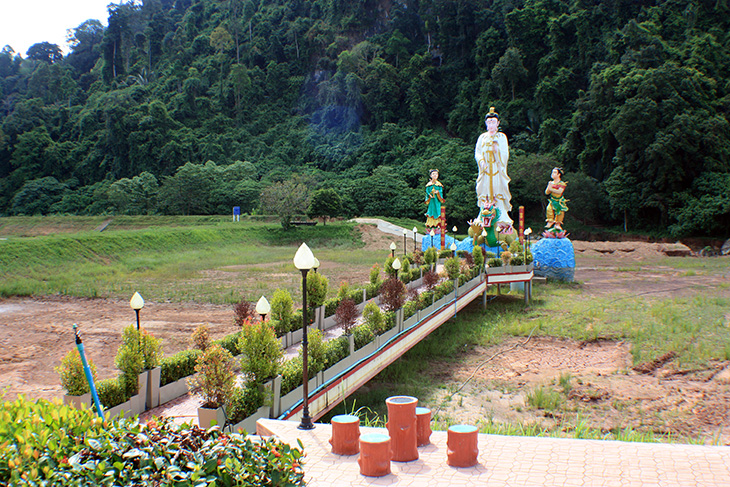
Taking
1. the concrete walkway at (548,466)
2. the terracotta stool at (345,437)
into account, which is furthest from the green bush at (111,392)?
the terracotta stool at (345,437)

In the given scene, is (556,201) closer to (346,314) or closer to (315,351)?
(346,314)

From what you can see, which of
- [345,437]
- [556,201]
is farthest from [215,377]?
[556,201]

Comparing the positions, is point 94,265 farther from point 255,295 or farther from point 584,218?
point 584,218

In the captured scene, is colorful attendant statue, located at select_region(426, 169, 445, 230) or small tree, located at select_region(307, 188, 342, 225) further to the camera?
small tree, located at select_region(307, 188, 342, 225)

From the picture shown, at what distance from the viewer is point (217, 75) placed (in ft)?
275

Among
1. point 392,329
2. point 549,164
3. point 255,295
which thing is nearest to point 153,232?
point 255,295

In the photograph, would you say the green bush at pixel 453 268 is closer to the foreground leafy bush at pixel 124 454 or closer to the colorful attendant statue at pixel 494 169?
the colorful attendant statue at pixel 494 169

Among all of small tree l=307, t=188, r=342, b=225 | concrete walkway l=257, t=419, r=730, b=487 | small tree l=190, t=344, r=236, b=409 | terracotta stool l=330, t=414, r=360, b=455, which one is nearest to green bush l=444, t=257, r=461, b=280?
concrete walkway l=257, t=419, r=730, b=487

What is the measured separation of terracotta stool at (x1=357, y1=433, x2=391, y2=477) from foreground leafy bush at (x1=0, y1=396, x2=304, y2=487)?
3.26 feet

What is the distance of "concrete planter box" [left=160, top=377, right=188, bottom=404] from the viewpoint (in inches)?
326

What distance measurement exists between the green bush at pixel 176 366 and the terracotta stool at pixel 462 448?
5146 millimetres

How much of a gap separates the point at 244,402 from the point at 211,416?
1.81 ft

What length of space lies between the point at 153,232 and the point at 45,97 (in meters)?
68.7

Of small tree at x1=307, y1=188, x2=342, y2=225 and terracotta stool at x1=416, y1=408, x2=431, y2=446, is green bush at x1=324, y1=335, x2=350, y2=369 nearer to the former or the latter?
terracotta stool at x1=416, y1=408, x2=431, y2=446
